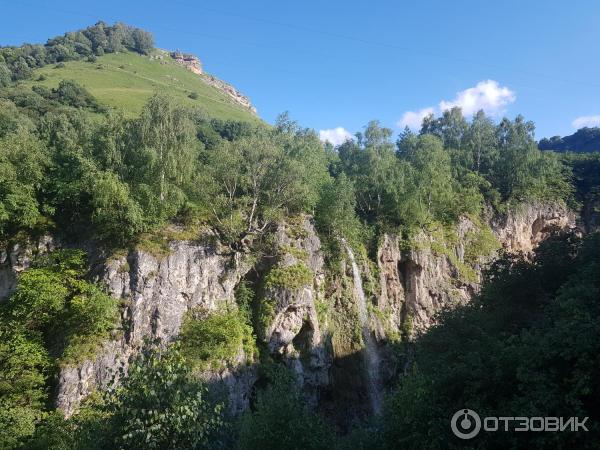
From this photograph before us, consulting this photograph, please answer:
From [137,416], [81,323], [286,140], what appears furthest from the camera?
[286,140]

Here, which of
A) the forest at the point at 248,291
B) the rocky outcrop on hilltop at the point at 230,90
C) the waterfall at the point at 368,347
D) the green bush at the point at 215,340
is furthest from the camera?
the rocky outcrop on hilltop at the point at 230,90

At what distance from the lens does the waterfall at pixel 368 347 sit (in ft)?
102

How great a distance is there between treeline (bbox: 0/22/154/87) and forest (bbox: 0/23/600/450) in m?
46.2

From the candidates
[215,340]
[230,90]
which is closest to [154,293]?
[215,340]

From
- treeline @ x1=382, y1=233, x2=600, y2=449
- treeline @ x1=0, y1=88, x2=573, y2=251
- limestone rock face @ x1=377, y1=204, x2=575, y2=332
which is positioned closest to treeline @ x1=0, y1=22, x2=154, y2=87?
treeline @ x1=0, y1=88, x2=573, y2=251

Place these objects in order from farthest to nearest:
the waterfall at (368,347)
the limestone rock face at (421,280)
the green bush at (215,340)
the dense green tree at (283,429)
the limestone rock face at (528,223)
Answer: the limestone rock face at (528,223) < the limestone rock face at (421,280) < the waterfall at (368,347) < the green bush at (215,340) < the dense green tree at (283,429)

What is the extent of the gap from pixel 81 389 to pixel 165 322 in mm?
5614

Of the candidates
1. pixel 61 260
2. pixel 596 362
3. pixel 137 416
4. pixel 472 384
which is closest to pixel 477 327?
pixel 472 384

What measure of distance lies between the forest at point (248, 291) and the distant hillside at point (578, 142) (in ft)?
195

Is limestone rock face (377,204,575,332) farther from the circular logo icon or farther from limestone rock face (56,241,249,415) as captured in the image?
the circular logo icon

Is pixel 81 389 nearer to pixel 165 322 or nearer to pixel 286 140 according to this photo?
pixel 165 322

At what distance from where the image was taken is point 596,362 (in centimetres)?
1115

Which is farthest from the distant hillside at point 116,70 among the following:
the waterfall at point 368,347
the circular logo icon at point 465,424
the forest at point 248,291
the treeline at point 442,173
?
the circular logo icon at point 465,424

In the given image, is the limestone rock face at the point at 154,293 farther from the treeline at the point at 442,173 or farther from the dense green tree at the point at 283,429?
the treeline at the point at 442,173
